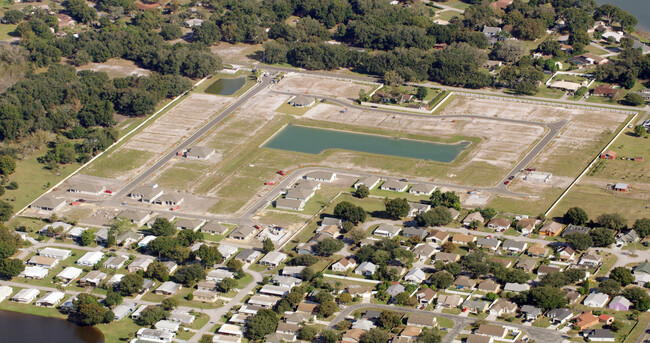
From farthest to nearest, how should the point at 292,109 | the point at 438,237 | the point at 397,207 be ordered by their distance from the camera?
1. the point at 292,109
2. the point at 397,207
3. the point at 438,237

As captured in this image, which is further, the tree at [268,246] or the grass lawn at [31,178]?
the grass lawn at [31,178]

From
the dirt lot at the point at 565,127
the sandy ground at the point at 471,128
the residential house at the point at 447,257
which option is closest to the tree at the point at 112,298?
the residential house at the point at 447,257

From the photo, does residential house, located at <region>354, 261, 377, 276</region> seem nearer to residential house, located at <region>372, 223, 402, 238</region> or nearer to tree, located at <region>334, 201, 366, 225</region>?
residential house, located at <region>372, 223, 402, 238</region>

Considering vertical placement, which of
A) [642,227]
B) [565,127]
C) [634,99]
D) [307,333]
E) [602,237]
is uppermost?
[642,227]

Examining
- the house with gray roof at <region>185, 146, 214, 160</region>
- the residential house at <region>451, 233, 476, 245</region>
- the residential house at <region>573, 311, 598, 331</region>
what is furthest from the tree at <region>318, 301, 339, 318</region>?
the house with gray roof at <region>185, 146, 214, 160</region>

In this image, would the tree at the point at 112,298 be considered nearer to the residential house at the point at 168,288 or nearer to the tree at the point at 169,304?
the residential house at the point at 168,288

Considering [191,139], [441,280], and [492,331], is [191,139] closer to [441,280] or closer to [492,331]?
[441,280]

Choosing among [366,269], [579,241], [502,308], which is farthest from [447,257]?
[579,241]
